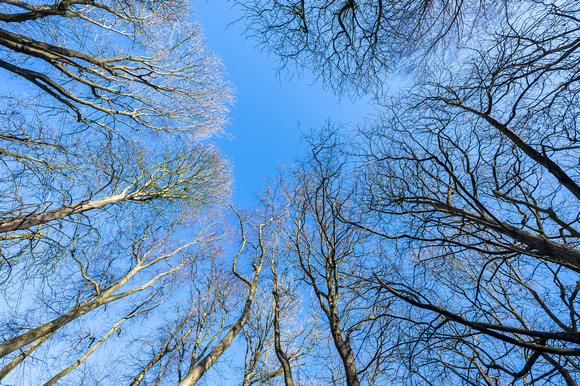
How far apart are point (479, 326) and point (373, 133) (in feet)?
10.2

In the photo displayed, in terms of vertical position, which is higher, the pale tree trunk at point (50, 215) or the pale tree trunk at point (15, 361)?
the pale tree trunk at point (50, 215)

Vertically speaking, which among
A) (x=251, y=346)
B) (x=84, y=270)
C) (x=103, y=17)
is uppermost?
(x=103, y=17)

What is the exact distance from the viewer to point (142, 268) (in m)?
8.52

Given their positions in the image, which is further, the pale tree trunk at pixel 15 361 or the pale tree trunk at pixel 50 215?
the pale tree trunk at pixel 15 361

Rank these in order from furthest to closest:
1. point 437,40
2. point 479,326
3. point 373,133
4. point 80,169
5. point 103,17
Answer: point 80,169, point 103,17, point 373,133, point 437,40, point 479,326

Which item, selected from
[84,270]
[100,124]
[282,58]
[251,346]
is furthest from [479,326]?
[84,270]

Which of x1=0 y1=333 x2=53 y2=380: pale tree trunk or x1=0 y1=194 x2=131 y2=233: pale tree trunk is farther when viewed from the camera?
x1=0 y1=333 x2=53 y2=380: pale tree trunk

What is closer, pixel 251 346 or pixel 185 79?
pixel 185 79

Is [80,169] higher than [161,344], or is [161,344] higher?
[80,169]

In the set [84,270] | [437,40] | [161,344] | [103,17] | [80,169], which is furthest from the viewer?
[161,344]

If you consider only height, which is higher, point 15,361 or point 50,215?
point 50,215

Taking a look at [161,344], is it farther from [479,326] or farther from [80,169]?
[479,326]

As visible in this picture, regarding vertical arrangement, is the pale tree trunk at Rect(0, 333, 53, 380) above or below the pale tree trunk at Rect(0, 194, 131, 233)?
below

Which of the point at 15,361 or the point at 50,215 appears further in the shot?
the point at 15,361
